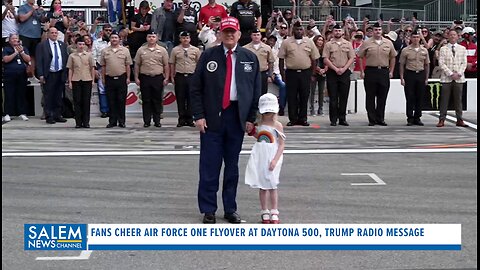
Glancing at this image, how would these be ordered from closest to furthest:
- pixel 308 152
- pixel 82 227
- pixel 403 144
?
pixel 82 227, pixel 308 152, pixel 403 144

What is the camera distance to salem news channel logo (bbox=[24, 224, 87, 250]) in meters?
7.99

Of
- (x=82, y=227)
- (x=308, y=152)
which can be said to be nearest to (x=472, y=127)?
(x=308, y=152)

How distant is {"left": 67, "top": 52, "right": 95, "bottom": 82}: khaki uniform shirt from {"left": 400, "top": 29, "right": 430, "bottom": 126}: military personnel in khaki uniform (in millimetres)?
6148

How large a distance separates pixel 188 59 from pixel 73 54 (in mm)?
2246

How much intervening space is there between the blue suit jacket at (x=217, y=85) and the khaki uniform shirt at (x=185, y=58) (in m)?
8.95

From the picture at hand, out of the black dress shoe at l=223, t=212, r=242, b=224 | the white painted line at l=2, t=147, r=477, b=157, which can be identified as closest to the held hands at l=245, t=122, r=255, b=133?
the black dress shoe at l=223, t=212, r=242, b=224

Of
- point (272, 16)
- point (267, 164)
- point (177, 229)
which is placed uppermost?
point (272, 16)

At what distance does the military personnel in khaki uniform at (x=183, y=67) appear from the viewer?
1791cm

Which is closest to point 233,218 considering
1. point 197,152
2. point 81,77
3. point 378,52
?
point 197,152

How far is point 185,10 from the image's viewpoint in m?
20.2

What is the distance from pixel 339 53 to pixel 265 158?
9.47 m

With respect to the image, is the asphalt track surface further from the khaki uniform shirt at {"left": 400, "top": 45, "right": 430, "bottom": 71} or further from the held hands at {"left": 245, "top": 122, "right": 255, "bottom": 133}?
the khaki uniform shirt at {"left": 400, "top": 45, "right": 430, "bottom": 71}

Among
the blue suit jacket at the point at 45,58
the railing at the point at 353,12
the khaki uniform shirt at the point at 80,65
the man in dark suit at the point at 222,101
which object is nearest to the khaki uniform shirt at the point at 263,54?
the khaki uniform shirt at the point at 80,65

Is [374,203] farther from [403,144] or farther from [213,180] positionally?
[403,144]
